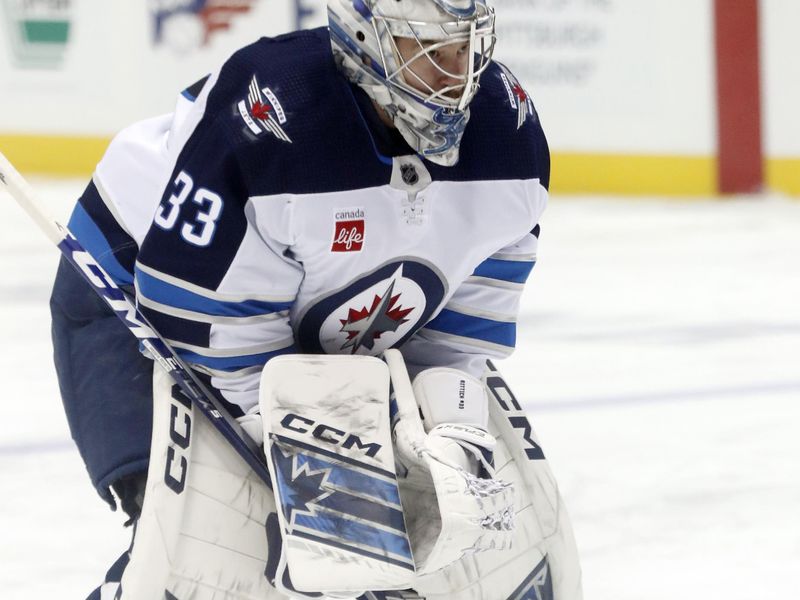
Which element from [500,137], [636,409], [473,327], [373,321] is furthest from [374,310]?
[636,409]

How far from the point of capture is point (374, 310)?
1856 mm

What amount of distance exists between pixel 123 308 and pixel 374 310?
0.31 meters

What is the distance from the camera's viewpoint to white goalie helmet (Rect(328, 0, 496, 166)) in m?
1.65

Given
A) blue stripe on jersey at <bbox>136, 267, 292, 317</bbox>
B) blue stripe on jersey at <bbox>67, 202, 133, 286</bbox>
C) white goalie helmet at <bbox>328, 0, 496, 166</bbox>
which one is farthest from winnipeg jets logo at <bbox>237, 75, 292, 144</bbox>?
blue stripe on jersey at <bbox>67, 202, 133, 286</bbox>

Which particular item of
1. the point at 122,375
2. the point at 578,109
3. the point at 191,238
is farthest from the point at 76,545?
the point at 578,109

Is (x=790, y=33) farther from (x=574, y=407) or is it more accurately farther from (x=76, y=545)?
(x=76, y=545)

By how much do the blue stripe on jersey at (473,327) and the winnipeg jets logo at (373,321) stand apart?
9 centimetres

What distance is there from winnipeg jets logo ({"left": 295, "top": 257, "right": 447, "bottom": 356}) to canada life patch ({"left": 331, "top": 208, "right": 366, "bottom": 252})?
0.07 m

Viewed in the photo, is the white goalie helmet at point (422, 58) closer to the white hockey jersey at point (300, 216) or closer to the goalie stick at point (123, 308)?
the white hockey jersey at point (300, 216)

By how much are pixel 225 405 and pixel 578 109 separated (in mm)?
4045

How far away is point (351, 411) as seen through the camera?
1.82 metres

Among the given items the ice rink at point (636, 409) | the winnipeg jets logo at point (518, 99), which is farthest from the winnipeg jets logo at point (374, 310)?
the ice rink at point (636, 409)

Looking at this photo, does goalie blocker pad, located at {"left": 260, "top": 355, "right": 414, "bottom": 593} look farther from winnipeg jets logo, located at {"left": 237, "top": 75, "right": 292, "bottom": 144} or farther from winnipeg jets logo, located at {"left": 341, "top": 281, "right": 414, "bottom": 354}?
winnipeg jets logo, located at {"left": 237, "top": 75, "right": 292, "bottom": 144}

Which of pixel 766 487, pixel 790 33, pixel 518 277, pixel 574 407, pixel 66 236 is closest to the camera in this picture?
pixel 66 236
